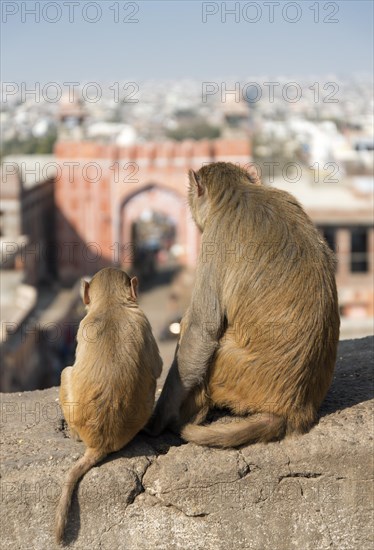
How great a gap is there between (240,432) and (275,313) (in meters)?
0.43

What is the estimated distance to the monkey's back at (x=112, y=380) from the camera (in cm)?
284

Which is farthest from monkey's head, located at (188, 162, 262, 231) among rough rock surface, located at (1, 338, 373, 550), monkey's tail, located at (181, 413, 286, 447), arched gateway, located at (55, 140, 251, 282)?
arched gateway, located at (55, 140, 251, 282)

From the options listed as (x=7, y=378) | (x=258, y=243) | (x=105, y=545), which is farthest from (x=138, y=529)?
(x=7, y=378)

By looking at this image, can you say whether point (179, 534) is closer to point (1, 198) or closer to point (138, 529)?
point (138, 529)

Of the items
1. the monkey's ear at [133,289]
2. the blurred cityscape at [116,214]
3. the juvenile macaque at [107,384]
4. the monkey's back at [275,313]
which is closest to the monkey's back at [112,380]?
the juvenile macaque at [107,384]

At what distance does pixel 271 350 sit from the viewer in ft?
9.80

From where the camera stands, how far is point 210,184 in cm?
324

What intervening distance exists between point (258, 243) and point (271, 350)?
38 centimetres

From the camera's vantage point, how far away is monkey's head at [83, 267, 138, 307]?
3.07m

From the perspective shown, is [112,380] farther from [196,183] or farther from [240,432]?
[196,183]

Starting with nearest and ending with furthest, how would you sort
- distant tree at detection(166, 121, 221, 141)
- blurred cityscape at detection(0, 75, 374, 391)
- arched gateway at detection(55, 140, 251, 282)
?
blurred cityscape at detection(0, 75, 374, 391), arched gateway at detection(55, 140, 251, 282), distant tree at detection(166, 121, 221, 141)

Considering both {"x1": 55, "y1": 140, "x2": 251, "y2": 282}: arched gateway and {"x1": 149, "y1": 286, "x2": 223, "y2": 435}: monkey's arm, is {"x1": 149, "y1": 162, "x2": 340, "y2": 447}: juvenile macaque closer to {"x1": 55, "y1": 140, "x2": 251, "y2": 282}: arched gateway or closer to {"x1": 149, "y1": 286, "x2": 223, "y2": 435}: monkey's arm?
{"x1": 149, "y1": 286, "x2": 223, "y2": 435}: monkey's arm

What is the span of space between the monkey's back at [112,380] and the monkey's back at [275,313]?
0.98 ft

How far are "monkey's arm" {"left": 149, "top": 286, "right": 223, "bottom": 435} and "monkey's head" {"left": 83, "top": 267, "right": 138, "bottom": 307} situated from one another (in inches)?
8.7
